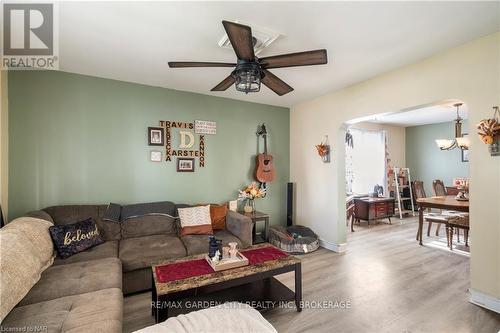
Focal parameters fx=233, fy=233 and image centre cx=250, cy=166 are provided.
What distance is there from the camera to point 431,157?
6473mm

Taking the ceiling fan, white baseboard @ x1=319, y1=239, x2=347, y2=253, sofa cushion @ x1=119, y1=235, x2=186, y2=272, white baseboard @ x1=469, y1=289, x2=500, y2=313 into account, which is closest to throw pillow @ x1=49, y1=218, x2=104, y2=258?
sofa cushion @ x1=119, y1=235, x2=186, y2=272

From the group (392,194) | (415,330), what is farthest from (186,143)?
(392,194)

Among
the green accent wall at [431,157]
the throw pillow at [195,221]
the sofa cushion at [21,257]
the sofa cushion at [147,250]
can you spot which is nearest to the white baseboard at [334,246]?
the throw pillow at [195,221]

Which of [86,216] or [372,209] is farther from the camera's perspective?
[372,209]

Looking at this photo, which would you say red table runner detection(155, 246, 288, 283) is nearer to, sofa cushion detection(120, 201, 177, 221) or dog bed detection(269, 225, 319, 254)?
sofa cushion detection(120, 201, 177, 221)

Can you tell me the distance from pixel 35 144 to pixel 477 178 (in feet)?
15.5

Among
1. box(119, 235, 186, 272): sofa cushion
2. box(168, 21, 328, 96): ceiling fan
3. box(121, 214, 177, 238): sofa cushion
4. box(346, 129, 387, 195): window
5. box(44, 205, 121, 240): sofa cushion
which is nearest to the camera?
box(168, 21, 328, 96): ceiling fan

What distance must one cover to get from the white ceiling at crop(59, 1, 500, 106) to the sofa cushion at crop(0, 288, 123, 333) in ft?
6.80

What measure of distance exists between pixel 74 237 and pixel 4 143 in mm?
1338

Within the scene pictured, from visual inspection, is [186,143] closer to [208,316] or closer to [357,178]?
[208,316]

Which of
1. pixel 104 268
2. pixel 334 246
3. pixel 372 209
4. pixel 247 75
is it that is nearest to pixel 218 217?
pixel 104 268

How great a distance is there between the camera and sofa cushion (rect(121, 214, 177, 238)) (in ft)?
9.39

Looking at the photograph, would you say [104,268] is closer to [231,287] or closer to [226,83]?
[231,287]

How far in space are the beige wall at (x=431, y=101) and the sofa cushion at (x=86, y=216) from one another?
305 centimetres
